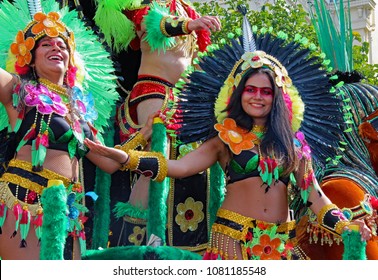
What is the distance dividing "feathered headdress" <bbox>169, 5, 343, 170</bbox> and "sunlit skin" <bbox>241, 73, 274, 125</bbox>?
125 mm

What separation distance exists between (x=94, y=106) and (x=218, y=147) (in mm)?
808

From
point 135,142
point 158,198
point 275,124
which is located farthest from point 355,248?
point 135,142

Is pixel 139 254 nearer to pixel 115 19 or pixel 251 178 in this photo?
pixel 251 178

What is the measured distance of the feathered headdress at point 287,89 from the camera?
4590 millimetres

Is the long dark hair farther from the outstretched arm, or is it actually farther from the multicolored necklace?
the multicolored necklace

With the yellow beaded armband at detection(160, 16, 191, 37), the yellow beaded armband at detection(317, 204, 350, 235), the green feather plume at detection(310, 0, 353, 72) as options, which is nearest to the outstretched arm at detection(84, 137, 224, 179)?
the yellow beaded armband at detection(317, 204, 350, 235)

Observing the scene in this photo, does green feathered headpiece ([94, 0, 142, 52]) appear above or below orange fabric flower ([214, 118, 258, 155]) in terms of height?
above

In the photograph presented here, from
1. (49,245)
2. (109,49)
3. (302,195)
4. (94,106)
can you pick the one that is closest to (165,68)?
(109,49)

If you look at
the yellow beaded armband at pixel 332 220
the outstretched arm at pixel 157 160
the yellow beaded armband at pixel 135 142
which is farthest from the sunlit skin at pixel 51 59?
the yellow beaded armband at pixel 332 220

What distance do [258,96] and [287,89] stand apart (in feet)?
0.71

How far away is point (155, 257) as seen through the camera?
441cm

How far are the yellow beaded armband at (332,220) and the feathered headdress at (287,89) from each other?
0.44 meters

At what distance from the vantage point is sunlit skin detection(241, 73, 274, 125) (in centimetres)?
443

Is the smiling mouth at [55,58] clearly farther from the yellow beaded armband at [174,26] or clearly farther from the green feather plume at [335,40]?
the green feather plume at [335,40]
